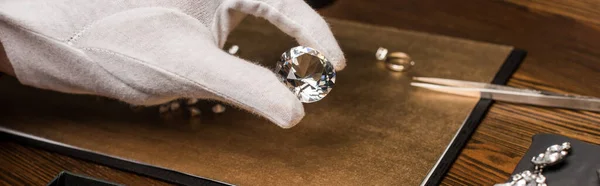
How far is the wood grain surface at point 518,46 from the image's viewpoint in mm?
652

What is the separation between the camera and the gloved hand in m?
0.57

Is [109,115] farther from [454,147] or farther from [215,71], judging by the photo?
[454,147]

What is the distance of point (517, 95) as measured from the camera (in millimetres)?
710

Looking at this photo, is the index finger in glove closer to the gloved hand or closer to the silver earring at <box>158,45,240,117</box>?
the gloved hand

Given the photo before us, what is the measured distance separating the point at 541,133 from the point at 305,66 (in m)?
0.21

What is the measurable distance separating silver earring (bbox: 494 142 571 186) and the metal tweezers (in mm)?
92

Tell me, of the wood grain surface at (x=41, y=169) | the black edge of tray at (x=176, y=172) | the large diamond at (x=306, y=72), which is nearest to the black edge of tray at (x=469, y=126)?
the black edge of tray at (x=176, y=172)

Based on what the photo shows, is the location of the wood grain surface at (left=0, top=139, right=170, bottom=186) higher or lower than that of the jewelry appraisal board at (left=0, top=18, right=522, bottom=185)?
lower

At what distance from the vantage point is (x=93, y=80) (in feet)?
2.01

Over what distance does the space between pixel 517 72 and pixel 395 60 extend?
4.6 inches

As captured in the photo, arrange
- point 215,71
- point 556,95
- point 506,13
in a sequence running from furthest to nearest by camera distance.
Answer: point 506,13 < point 556,95 < point 215,71

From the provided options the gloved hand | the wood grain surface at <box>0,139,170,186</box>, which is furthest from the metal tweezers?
the wood grain surface at <box>0,139,170,186</box>

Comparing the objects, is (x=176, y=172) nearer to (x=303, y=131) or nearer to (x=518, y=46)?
(x=303, y=131)

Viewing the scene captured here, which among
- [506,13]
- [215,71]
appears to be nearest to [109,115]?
[215,71]
